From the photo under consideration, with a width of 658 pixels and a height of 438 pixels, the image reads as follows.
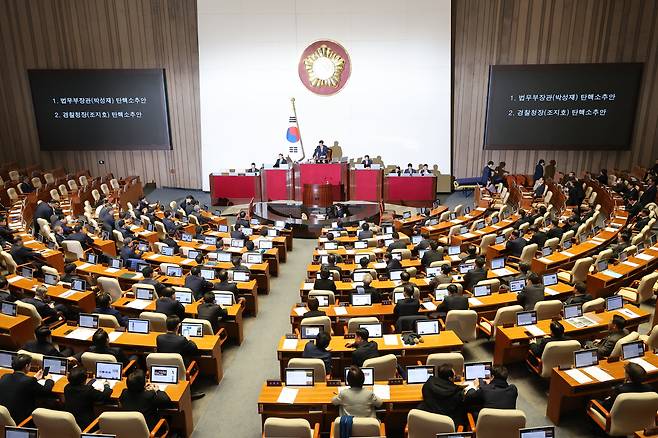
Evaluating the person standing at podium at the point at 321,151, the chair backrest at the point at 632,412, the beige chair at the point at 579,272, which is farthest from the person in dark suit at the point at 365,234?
the chair backrest at the point at 632,412

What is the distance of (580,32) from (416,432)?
1865cm

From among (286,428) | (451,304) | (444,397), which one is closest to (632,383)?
(444,397)

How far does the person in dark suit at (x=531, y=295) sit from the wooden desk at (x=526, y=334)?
21.8 inches

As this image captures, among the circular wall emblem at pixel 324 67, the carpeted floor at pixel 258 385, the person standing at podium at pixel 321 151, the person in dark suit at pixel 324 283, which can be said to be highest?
the circular wall emblem at pixel 324 67

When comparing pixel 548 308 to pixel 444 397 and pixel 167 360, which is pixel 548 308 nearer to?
pixel 444 397

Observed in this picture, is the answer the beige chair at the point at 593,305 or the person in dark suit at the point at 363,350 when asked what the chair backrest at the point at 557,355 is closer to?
the beige chair at the point at 593,305

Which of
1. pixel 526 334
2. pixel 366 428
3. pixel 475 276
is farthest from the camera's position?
pixel 475 276

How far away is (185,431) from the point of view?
6.33 metres

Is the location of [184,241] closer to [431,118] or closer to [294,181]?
[294,181]

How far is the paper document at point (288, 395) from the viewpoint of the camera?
5828 millimetres

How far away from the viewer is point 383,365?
632 centimetres

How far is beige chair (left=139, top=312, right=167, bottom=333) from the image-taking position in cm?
782

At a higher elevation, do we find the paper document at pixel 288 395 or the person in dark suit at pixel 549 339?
the person in dark suit at pixel 549 339

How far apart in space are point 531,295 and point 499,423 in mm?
3761
